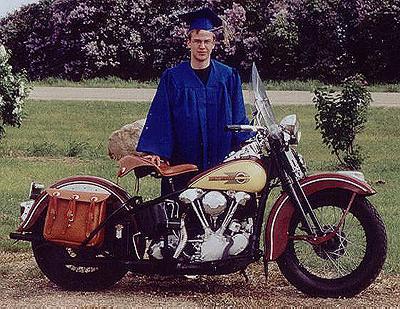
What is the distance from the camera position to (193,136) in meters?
6.81

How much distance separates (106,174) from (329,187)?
6093mm

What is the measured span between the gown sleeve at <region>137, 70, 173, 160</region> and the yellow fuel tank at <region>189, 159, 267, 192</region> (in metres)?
0.38

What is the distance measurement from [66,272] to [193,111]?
51.3 inches

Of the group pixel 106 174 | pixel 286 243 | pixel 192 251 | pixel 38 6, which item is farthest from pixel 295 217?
pixel 38 6

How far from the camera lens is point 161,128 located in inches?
268

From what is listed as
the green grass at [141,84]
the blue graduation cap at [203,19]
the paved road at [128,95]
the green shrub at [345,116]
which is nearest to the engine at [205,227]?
the blue graduation cap at [203,19]

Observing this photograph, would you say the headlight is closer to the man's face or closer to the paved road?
the man's face

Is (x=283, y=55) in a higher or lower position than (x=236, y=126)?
lower

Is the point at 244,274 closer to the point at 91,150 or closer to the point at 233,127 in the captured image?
the point at 233,127

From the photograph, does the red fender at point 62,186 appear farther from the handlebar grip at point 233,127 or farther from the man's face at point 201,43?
the man's face at point 201,43

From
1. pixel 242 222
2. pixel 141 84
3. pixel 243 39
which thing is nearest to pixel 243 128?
pixel 242 222

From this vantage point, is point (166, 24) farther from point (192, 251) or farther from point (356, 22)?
point (192, 251)

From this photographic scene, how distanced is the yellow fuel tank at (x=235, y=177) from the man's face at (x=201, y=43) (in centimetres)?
72

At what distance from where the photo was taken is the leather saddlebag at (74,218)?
661 centimetres
